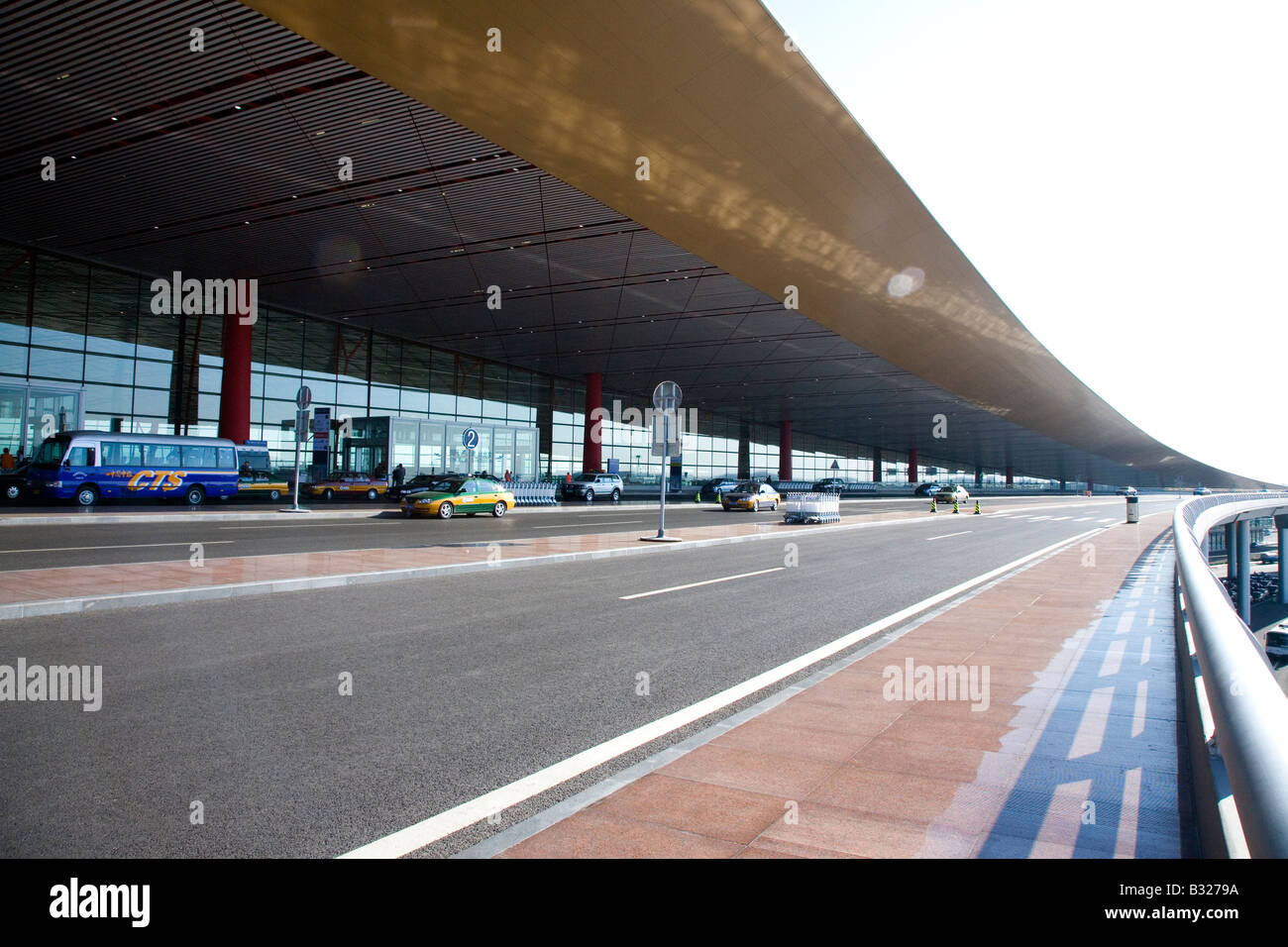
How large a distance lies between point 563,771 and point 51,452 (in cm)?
3026

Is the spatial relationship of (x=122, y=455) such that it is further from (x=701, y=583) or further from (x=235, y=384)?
(x=701, y=583)

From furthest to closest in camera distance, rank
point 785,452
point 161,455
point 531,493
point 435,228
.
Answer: point 785,452, point 531,493, point 161,455, point 435,228

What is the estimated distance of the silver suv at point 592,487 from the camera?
43.2 metres

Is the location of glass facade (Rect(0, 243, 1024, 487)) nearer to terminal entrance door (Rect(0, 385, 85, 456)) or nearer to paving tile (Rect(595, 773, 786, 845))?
terminal entrance door (Rect(0, 385, 85, 456))

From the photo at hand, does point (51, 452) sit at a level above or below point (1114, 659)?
above

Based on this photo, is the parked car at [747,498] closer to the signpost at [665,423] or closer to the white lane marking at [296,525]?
the white lane marking at [296,525]

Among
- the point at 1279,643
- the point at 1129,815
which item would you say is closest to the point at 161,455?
the point at 1129,815

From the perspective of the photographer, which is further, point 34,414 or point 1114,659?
point 34,414

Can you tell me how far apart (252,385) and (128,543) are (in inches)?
1072

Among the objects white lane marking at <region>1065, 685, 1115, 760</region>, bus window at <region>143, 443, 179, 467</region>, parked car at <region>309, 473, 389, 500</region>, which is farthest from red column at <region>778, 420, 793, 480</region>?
white lane marking at <region>1065, 685, 1115, 760</region>

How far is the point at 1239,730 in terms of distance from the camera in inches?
88.9

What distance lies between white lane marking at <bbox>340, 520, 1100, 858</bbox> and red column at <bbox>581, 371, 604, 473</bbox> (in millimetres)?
48271

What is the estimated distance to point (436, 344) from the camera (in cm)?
4788

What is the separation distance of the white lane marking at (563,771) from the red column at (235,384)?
33.7 metres
